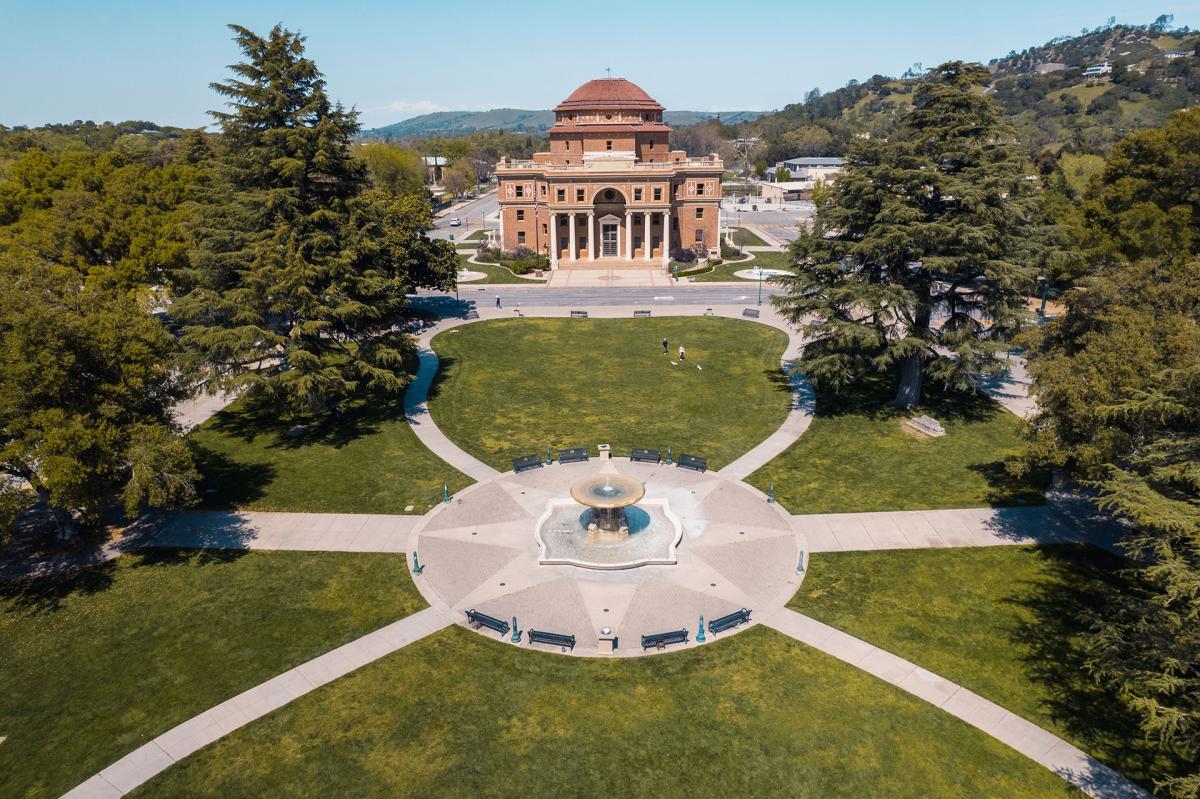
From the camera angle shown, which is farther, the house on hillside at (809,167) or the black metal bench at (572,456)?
the house on hillside at (809,167)

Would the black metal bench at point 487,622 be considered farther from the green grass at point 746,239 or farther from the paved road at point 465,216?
the paved road at point 465,216

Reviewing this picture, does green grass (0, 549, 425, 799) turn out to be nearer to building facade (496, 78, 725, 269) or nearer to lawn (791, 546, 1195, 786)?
lawn (791, 546, 1195, 786)

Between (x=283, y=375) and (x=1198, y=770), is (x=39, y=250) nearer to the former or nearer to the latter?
(x=283, y=375)

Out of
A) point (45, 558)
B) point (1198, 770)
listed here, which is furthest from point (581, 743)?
point (45, 558)

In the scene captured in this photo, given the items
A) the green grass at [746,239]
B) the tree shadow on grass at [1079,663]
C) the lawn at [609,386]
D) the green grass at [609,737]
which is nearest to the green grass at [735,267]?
the green grass at [746,239]

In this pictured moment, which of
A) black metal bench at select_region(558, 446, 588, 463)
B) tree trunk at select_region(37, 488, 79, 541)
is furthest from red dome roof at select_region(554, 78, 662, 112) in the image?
tree trunk at select_region(37, 488, 79, 541)
